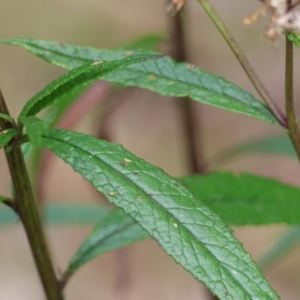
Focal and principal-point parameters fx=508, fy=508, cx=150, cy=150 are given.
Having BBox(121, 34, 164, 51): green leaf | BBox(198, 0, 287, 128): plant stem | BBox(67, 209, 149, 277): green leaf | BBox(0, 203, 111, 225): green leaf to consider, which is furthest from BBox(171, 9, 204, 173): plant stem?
BBox(198, 0, 287, 128): plant stem

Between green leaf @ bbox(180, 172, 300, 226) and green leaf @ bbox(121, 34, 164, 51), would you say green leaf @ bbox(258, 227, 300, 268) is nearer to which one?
green leaf @ bbox(180, 172, 300, 226)

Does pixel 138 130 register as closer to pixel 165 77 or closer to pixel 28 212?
pixel 165 77

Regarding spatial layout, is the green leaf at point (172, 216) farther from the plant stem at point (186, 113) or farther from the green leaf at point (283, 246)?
the green leaf at point (283, 246)

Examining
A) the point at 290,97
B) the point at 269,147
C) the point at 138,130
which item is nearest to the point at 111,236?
the point at 290,97

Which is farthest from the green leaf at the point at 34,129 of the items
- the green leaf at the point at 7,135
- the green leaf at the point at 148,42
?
the green leaf at the point at 148,42

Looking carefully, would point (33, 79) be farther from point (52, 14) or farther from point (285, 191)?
point (285, 191)

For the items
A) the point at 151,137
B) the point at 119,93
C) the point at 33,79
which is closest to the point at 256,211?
the point at 119,93
